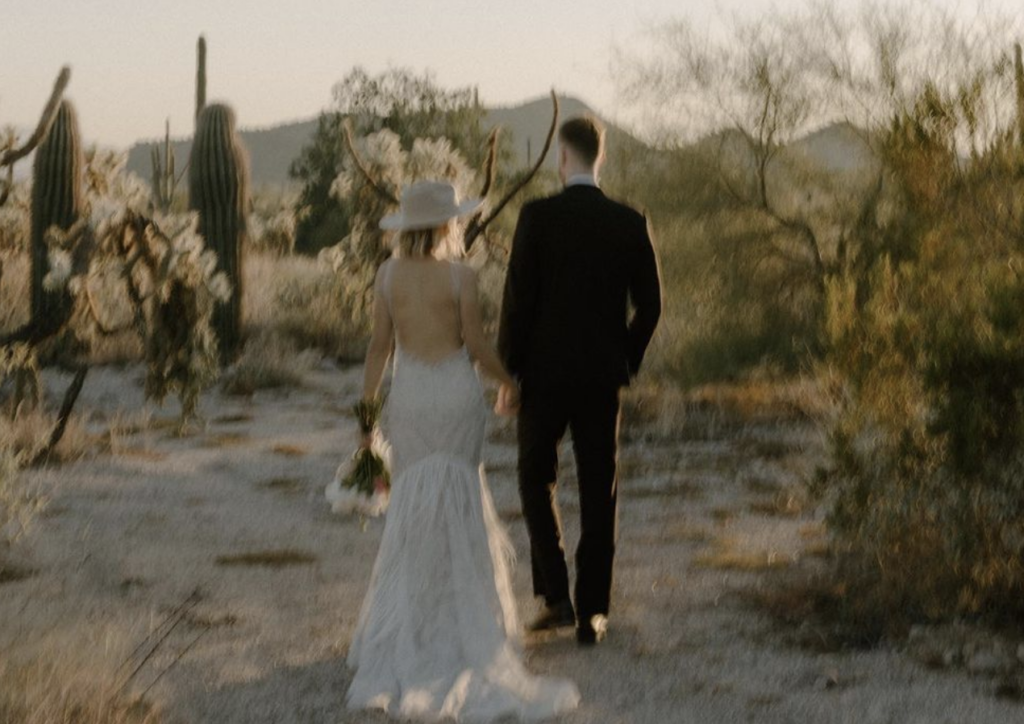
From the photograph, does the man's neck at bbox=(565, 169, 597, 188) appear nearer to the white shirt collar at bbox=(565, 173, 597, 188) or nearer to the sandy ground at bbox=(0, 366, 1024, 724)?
the white shirt collar at bbox=(565, 173, 597, 188)

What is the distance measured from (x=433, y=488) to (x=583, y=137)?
1.55m

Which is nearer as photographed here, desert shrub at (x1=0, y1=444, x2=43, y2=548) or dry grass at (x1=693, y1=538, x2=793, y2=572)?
desert shrub at (x1=0, y1=444, x2=43, y2=548)

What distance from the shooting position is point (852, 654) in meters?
7.03

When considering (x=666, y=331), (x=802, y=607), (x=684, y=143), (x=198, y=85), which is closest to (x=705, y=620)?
(x=802, y=607)

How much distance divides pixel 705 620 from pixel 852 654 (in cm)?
87

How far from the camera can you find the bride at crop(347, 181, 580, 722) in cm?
641

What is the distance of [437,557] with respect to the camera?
658 centimetres

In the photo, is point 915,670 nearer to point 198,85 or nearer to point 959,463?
point 959,463

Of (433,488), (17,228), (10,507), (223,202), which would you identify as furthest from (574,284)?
(17,228)

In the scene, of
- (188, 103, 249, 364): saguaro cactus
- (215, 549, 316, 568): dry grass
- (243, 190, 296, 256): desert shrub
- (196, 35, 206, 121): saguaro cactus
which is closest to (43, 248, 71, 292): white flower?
(215, 549, 316, 568): dry grass

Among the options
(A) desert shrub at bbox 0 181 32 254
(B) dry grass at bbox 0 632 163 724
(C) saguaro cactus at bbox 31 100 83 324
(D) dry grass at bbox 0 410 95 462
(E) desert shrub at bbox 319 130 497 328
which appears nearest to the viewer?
(B) dry grass at bbox 0 632 163 724

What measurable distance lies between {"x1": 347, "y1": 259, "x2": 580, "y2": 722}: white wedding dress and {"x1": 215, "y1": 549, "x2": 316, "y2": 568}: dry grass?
2.51m

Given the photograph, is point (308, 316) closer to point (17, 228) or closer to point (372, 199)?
point (17, 228)

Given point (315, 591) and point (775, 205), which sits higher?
point (775, 205)
